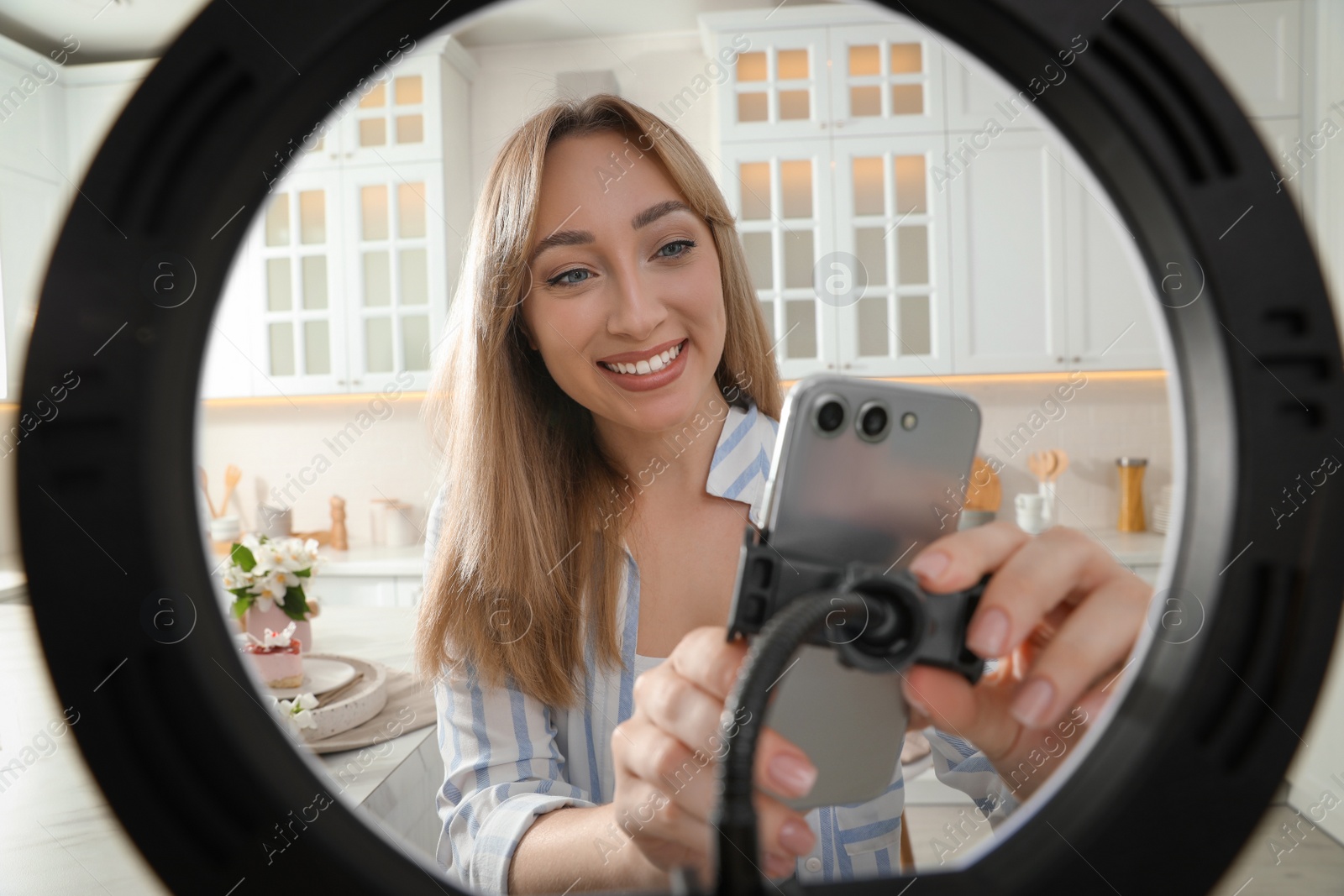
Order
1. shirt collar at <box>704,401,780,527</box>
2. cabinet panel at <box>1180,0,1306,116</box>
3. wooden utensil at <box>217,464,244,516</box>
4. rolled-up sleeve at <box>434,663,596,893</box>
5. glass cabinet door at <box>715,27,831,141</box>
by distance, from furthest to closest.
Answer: wooden utensil at <box>217,464,244,516</box>
glass cabinet door at <box>715,27,831,141</box>
cabinet panel at <box>1180,0,1306,116</box>
shirt collar at <box>704,401,780,527</box>
rolled-up sleeve at <box>434,663,596,893</box>

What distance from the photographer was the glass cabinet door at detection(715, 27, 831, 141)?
7.07ft

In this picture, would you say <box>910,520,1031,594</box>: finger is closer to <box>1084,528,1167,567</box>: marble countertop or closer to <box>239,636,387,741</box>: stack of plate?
<box>239,636,387,741</box>: stack of plate

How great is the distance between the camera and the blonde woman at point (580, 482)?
2.22ft

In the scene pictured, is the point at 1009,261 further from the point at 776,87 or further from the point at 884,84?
the point at 776,87

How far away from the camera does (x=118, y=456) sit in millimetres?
177

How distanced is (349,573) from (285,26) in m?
2.11

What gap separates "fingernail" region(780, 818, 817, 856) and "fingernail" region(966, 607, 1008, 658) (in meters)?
0.08

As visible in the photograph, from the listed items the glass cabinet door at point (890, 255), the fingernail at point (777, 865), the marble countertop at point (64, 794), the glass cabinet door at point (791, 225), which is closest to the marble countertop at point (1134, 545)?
the glass cabinet door at point (890, 255)

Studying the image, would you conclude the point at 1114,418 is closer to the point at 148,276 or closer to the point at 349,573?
the point at 349,573

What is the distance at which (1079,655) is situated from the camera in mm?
243

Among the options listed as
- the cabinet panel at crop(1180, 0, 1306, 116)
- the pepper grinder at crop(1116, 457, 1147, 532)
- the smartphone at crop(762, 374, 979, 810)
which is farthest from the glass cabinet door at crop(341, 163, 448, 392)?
the smartphone at crop(762, 374, 979, 810)

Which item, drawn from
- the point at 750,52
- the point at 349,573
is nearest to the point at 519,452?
the point at 349,573

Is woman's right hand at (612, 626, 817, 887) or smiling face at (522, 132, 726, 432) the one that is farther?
smiling face at (522, 132, 726, 432)

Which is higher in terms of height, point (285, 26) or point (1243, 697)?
point (285, 26)
